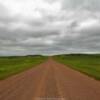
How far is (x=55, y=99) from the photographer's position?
35.8 feet

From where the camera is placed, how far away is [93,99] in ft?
36.4

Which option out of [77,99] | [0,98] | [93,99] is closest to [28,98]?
[0,98]

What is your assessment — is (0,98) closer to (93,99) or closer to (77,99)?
(77,99)

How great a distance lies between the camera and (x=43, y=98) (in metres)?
11.2

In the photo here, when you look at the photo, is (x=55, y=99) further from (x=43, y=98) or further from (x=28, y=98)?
(x=28, y=98)

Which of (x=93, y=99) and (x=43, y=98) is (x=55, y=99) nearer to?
(x=43, y=98)

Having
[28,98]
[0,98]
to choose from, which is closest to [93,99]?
[28,98]

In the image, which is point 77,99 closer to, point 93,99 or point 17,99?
point 93,99

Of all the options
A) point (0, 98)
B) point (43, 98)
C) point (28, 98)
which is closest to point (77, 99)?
point (43, 98)

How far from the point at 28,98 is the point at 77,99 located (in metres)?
2.50

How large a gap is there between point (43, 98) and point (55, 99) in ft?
2.25

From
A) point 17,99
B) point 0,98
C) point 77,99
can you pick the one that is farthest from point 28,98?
point 77,99

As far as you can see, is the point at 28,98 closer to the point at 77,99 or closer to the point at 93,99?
the point at 77,99

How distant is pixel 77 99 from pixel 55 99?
112 cm
